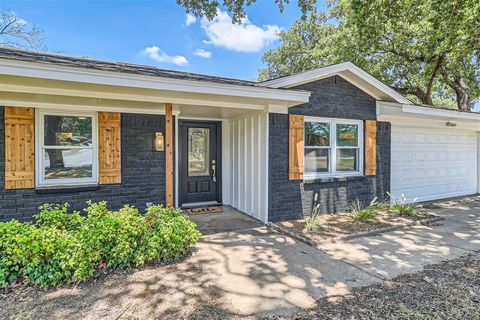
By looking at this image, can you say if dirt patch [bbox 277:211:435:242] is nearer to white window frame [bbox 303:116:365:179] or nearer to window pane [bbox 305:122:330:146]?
white window frame [bbox 303:116:365:179]

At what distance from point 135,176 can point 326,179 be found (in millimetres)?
4461

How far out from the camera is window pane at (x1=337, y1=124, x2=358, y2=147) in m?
7.12

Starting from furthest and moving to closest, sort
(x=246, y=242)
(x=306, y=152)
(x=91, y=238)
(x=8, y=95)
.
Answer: (x=306, y=152) < (x=246, y=242) < (x=8, y=95) < (x=91, y=238)

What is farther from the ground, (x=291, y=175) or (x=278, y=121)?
(x=278, y=121)

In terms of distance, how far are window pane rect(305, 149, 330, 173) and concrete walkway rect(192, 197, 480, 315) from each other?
200 cm

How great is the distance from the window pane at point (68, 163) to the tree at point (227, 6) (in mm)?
4254

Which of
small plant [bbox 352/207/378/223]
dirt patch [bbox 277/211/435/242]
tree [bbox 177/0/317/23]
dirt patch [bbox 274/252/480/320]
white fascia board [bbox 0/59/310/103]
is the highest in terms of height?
tree [bbox 177/0/317/23]

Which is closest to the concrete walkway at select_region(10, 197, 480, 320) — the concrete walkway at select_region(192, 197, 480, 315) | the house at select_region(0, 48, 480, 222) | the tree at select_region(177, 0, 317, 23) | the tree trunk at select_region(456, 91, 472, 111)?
the concrete walkway at select_region(192, 197, 480, 315)

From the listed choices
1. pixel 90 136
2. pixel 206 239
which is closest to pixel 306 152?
pixel 206 239

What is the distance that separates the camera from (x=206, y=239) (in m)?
5.17

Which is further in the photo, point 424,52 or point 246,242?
point 424,52

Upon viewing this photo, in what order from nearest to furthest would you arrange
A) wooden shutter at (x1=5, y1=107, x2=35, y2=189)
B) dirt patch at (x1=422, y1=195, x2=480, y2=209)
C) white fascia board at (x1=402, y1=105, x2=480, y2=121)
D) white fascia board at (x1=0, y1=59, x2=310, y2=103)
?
white fascia board at (x1=0, y1=59, x2=310, y2=103) → wooden shutter at (x1=5, y1=107, x2=35, y2=189) → white fascia board at (x1=402, y1=105, x2=480, y2=121) → dirt patch at (x1=422, y1=195, x2=480, y2=209)

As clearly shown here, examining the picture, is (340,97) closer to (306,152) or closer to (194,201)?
(306,152)

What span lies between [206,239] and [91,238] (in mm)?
2110
